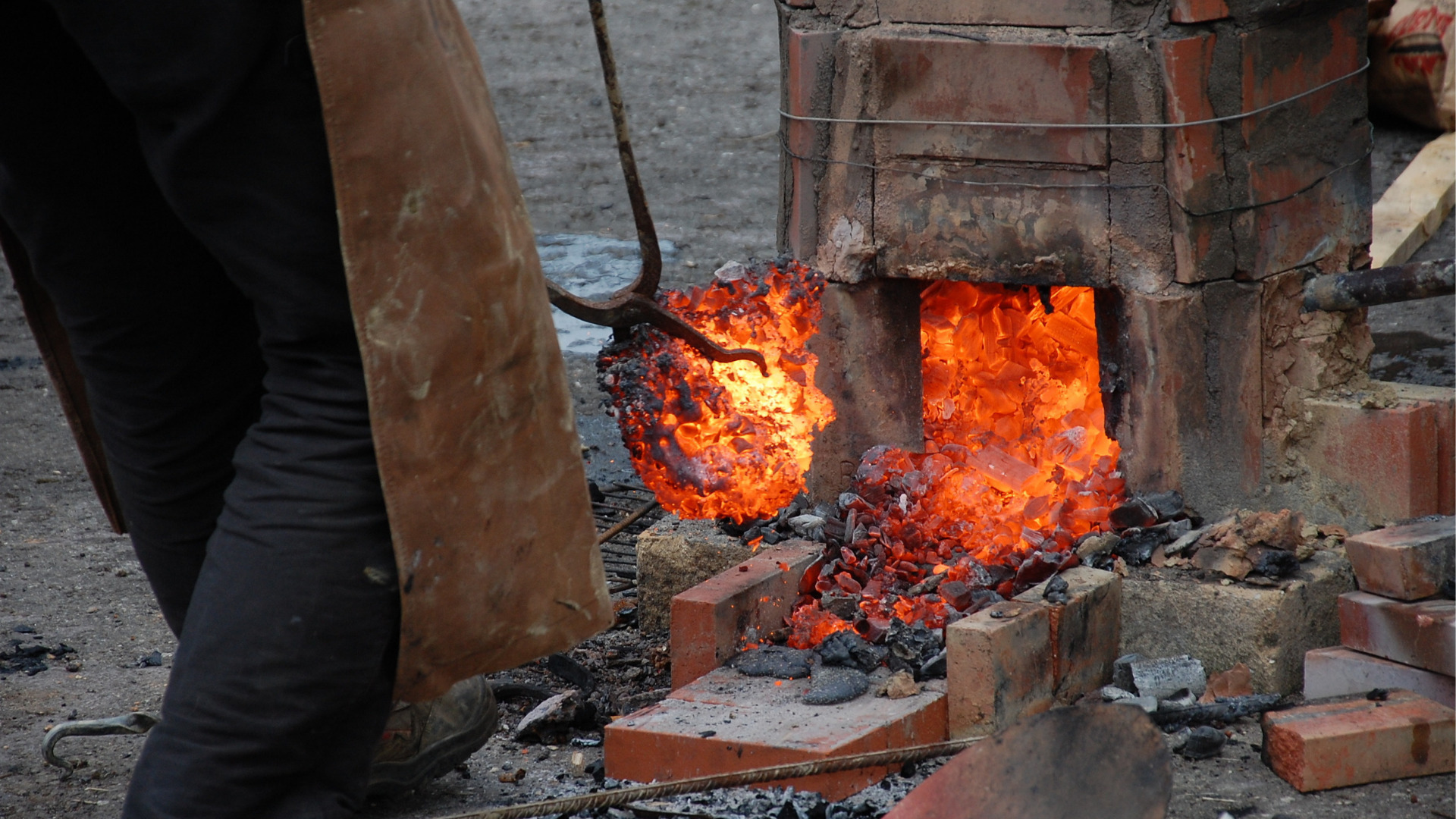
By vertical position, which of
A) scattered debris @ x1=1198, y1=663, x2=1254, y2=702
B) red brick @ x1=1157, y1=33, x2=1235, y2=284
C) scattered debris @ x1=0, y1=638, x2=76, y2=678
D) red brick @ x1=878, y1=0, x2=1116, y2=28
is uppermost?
red brick @ x1=878, y1=0, x2=1116, y2=28

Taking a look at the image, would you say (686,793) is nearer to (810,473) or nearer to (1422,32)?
(810,473)

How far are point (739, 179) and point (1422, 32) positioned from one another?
3.53 meters

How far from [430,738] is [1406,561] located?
1788 mm

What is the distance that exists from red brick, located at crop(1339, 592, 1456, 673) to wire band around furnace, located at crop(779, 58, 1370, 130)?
3.24 feet

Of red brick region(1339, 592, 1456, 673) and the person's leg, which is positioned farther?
red brick region(1339, 592, 1456, 673)

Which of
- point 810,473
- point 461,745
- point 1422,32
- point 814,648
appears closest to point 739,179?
point 1422,32

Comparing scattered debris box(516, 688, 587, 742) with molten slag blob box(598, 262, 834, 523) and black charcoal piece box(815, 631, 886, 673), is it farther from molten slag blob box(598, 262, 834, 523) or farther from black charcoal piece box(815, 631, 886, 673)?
molten slag blob box(598, 262, 834, 523)

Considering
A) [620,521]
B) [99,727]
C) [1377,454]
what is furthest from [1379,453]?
[99,727]

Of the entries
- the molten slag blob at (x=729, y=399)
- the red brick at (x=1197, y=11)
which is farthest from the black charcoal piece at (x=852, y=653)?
the red brick at (x=1197, y=11)

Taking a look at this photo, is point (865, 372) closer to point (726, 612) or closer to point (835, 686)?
point (726, 612)

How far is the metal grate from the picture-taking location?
3650 millimetres

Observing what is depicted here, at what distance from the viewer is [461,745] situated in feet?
7.80

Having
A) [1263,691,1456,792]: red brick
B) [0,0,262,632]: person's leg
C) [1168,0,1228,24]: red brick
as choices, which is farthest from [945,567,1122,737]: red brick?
[0,0,262,632]: person's leg

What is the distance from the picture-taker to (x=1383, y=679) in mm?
2582
